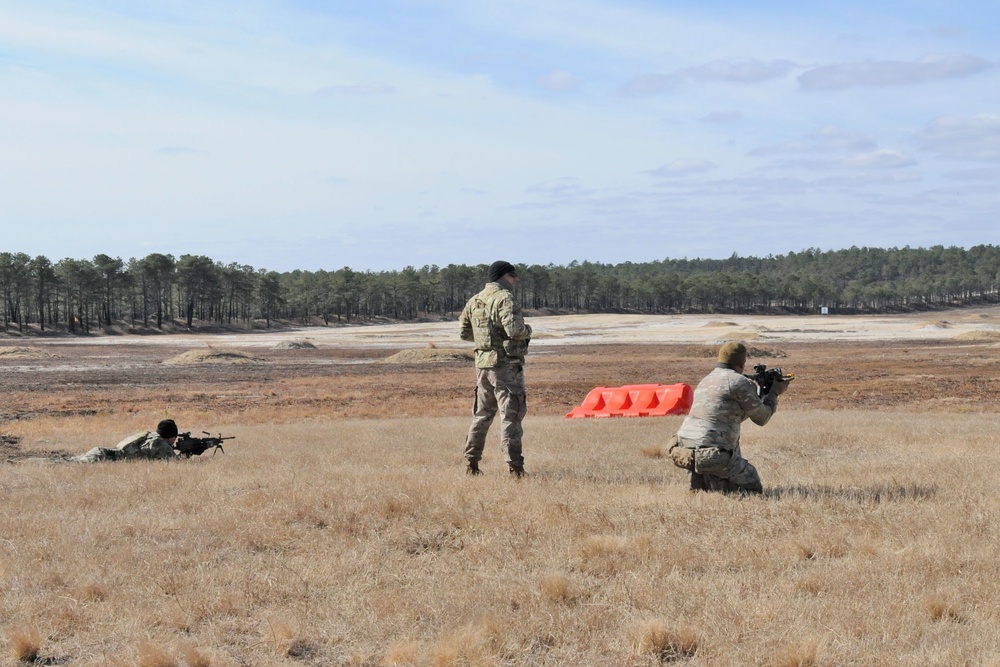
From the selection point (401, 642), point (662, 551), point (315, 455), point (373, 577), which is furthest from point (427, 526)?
point (315, 455)

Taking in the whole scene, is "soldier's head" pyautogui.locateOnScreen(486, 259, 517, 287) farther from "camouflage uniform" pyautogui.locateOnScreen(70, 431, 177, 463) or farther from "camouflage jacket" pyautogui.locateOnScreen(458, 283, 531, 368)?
"camouflage uniform" pyautogui.locateOnScreen(70, 431, 177, 463)

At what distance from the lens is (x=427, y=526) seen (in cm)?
836

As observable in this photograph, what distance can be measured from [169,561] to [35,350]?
6984 cm

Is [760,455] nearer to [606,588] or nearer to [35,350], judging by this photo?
[606,588]

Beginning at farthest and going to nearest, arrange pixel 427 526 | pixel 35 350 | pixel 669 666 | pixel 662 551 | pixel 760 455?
pixel 35 350
pixel 760 455
pixel 427 526
pixel 662 551
pixel 669 666

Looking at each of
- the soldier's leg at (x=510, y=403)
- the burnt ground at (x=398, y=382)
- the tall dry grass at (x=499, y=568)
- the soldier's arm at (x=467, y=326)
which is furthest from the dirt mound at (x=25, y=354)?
the soldier's leg at (x=510, y=403)

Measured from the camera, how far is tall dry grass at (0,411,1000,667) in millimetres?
5426

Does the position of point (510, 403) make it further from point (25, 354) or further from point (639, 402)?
point (25, 354)

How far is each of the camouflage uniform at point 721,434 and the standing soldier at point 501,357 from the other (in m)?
2.04

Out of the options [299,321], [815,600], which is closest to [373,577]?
[815,600]

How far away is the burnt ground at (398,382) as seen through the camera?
94.2 feet

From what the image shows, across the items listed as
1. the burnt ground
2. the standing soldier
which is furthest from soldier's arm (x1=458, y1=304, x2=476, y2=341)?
the burnt ground

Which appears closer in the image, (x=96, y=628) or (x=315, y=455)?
(x=96, y=628)

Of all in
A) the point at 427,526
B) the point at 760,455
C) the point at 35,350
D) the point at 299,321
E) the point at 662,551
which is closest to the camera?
the point at 662,551
